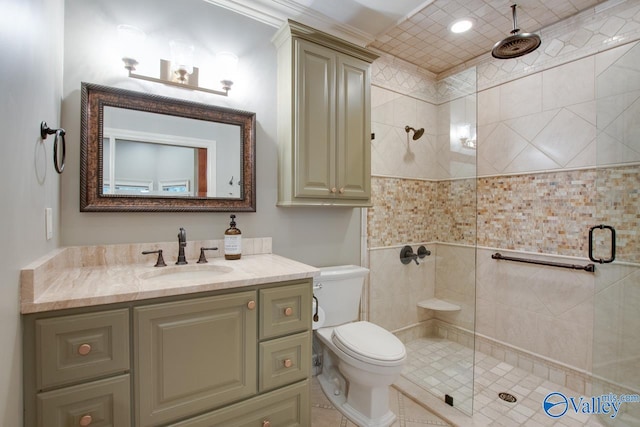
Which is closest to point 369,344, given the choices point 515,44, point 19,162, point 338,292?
point 338,292

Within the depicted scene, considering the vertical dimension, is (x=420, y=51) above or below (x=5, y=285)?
above

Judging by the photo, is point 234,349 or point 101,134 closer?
point 234,349

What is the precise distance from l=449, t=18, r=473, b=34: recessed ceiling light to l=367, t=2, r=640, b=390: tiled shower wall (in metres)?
0.33

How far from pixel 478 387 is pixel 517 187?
158cm

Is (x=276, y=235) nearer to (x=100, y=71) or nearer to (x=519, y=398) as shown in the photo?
(x=100, y=71)

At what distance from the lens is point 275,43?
6.40 feet

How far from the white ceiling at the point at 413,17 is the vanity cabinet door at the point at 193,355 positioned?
1780mm

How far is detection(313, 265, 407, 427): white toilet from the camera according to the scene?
5.27ft

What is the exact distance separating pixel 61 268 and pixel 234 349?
88cm

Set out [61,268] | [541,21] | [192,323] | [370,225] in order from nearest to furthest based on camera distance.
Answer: [192,323]
[61,268]
[541,21]
[370,225]

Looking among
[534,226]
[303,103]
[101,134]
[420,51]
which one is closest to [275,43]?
[303,103]

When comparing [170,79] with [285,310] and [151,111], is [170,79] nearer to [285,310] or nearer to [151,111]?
[151,111]

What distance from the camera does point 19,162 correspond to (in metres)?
0.84

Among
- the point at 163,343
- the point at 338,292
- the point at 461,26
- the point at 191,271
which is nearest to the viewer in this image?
the point at 163,343
